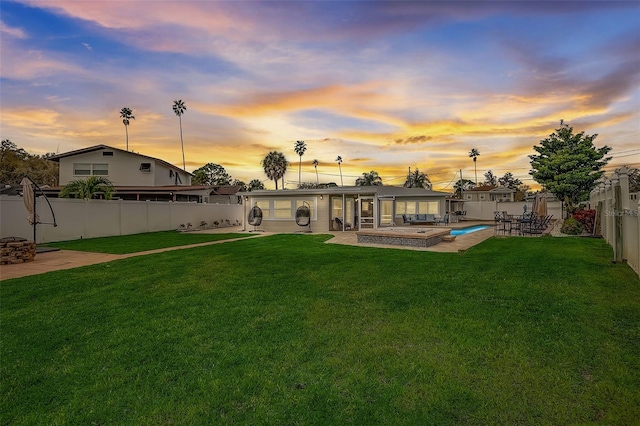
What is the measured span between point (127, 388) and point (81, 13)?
11548mm

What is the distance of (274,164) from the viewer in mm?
48125

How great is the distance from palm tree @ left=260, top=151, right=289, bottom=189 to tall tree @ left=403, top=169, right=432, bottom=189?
24771 mm

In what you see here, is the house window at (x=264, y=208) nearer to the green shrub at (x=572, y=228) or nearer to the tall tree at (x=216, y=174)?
the green shrub at (x=572, y=228)

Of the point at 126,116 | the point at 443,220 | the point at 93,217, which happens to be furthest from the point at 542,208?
the point at 126,116

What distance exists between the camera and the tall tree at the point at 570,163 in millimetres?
21141

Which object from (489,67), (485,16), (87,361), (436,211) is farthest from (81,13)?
(436,211)

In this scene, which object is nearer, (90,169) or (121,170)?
(90,169)

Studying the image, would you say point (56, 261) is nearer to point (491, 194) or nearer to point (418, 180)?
point (491, 194)

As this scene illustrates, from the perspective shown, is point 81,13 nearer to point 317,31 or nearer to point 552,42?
point 317,31

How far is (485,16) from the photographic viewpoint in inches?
397

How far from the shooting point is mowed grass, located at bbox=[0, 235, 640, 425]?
2797 millimetres

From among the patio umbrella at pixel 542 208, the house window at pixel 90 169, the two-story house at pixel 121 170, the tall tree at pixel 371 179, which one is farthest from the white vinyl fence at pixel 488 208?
the house window at pixel 90 169

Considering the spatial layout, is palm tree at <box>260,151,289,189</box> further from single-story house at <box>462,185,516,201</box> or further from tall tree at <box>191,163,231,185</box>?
single-story house at <box>462,185,516,201</box>

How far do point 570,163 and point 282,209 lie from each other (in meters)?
18.8
